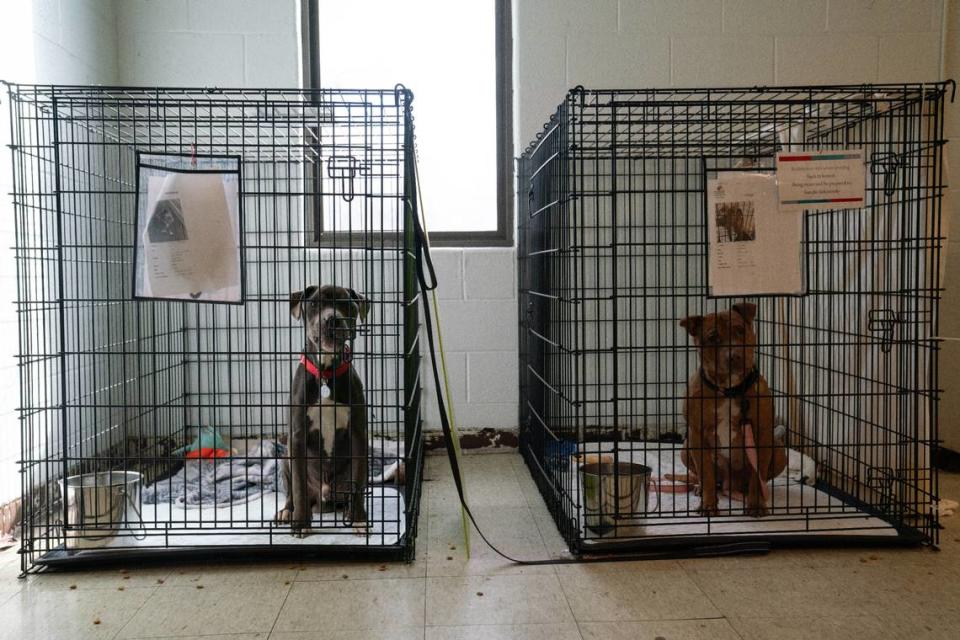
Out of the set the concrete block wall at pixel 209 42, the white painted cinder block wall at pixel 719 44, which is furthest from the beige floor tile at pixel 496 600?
the concrete block wall at pixel 209 42

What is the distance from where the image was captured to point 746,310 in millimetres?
3020

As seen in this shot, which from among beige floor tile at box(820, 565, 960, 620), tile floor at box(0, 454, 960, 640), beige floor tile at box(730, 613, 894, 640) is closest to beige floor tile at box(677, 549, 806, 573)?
tile floor at box(0, 454, 960, 640)

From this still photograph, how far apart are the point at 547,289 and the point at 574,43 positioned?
1.55 m

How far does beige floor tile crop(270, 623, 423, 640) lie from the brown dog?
1.29m

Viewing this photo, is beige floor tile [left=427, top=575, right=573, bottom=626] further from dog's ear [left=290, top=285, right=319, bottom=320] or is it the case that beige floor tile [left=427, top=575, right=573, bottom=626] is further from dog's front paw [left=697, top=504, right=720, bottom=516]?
dog's ear [left=290, top=285, right=319, bottom=320]

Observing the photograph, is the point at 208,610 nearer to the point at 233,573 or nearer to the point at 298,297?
the point at 233,573

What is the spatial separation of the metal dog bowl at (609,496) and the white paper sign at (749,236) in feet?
2.35

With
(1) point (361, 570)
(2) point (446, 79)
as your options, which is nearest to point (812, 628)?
(1) point (361, 570)

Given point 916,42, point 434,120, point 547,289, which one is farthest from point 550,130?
point 916,42

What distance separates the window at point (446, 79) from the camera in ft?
13.9

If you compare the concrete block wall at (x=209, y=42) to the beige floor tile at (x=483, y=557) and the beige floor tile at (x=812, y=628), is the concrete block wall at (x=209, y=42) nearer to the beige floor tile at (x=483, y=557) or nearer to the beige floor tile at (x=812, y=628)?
the beige floor tile at (x=483, y=557)

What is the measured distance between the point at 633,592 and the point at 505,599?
395 millimetres

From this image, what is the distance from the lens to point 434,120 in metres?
4.32

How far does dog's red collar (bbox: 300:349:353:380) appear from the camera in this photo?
2822mm
